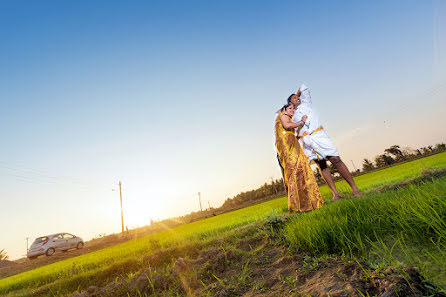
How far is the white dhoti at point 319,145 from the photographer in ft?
16.8

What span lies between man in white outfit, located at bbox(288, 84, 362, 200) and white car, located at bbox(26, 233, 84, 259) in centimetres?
2131

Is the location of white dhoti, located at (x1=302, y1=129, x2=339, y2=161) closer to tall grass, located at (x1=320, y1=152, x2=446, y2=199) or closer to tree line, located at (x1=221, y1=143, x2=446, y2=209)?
tall grass, located at (x1=320, y1=152, x2=446, y2=199)

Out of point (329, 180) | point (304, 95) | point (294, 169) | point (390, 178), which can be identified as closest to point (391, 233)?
point (294, 169)

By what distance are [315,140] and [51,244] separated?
856 inches

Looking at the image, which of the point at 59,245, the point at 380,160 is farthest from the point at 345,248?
the point at 380,160

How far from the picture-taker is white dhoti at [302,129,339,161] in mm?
5129

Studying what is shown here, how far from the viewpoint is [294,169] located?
478 cm

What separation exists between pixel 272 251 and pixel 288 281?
103 centimetres

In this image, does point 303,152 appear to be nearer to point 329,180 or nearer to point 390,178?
point 329,180

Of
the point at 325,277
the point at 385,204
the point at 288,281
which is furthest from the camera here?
the point at 385,204

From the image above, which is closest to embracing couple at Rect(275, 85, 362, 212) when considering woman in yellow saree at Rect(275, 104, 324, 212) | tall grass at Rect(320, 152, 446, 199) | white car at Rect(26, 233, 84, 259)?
woman in yellow saree at Rect(275, 104, 324, 212)

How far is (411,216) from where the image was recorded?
1.74m

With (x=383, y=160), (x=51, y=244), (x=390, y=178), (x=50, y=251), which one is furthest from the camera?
(x=383, y=160)

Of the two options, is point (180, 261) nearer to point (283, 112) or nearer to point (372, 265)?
point (372, 265)
